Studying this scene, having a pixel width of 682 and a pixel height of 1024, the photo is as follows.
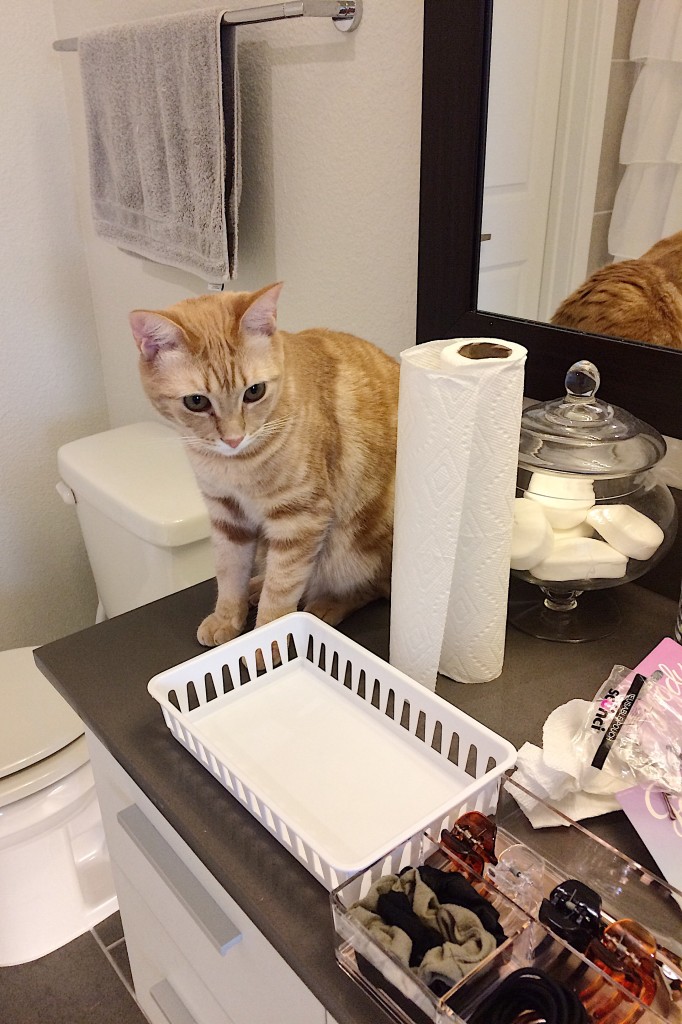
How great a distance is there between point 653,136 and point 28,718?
1.29m

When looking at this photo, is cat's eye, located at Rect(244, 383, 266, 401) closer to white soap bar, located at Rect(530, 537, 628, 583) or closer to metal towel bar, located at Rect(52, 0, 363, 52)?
white soap bar, located at Rect(530, 537, 628, 583)

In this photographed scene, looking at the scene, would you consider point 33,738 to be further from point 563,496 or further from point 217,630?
point 563,496

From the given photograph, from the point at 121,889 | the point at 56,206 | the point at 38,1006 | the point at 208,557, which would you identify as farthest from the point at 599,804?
the point at 56,206

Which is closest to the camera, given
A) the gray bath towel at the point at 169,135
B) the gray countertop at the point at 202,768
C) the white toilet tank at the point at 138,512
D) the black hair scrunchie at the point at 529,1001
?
the black hair scrunchie at the point at 529,1001

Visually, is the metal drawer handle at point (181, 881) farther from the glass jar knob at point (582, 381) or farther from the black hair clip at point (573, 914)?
the glass jar knob at point (582, 381)

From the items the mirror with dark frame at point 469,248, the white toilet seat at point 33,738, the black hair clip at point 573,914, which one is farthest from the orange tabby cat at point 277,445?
the white toilet seat at point 33,738

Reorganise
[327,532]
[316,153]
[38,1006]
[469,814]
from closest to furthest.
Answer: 1. [469,814]
2. [327,532]
3. [316,153]
4. [38,1006]

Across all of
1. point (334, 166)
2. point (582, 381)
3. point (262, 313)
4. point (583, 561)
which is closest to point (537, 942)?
point (583, 561)

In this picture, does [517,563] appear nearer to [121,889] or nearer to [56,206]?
[121,889]

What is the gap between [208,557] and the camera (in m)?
1.29

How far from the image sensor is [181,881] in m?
0.68

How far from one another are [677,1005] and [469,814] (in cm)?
16

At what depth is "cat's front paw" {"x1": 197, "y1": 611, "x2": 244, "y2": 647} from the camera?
83 centimetres

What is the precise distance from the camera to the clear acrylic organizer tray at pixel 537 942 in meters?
0.43
